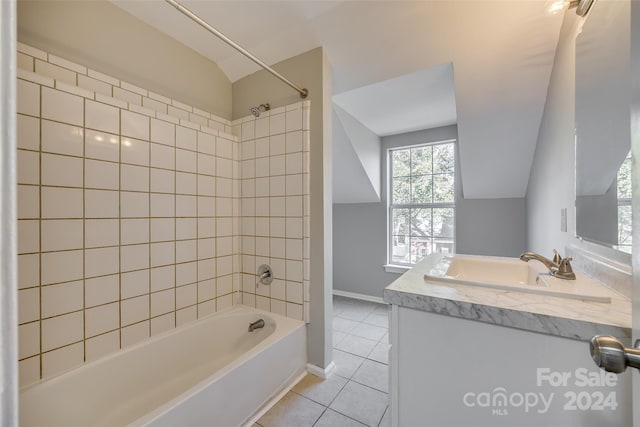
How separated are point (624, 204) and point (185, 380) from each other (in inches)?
89.3

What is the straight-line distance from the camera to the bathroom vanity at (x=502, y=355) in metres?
0.63

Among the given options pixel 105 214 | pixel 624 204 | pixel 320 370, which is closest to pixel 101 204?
pixel 105 214

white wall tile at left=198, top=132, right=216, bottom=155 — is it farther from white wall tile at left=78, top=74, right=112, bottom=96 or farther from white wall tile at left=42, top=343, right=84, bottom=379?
white wall tile at left=42, top=343, right=84, bottom=379

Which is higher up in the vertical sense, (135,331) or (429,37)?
(429,37)

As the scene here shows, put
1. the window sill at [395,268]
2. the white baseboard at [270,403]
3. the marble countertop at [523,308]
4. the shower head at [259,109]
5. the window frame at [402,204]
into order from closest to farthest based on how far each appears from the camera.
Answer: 1. the marble countertop at [523,308]
2. the white baseboard at [270,403]
3. the shower head at [259,109]
4. the window frame at [402,204]
5. the window sill at [395,268]

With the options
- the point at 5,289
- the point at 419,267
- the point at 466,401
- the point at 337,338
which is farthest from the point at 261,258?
the point at 5,289

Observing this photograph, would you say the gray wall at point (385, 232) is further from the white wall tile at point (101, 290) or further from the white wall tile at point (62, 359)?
the white wall tile at point (62, 359)

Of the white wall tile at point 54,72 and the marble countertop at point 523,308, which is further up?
the white wall tile at point 54,72

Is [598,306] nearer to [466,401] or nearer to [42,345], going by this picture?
[466,401]

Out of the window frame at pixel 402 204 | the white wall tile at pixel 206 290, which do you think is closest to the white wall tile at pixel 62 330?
the white wall tile at pixel 206 290

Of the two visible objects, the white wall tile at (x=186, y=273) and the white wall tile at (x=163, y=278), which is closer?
the white wall tile at (x=163, y=278)

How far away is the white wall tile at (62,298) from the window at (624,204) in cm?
225

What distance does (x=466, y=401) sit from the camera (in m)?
0.78

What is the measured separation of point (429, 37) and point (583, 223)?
4.57ft
